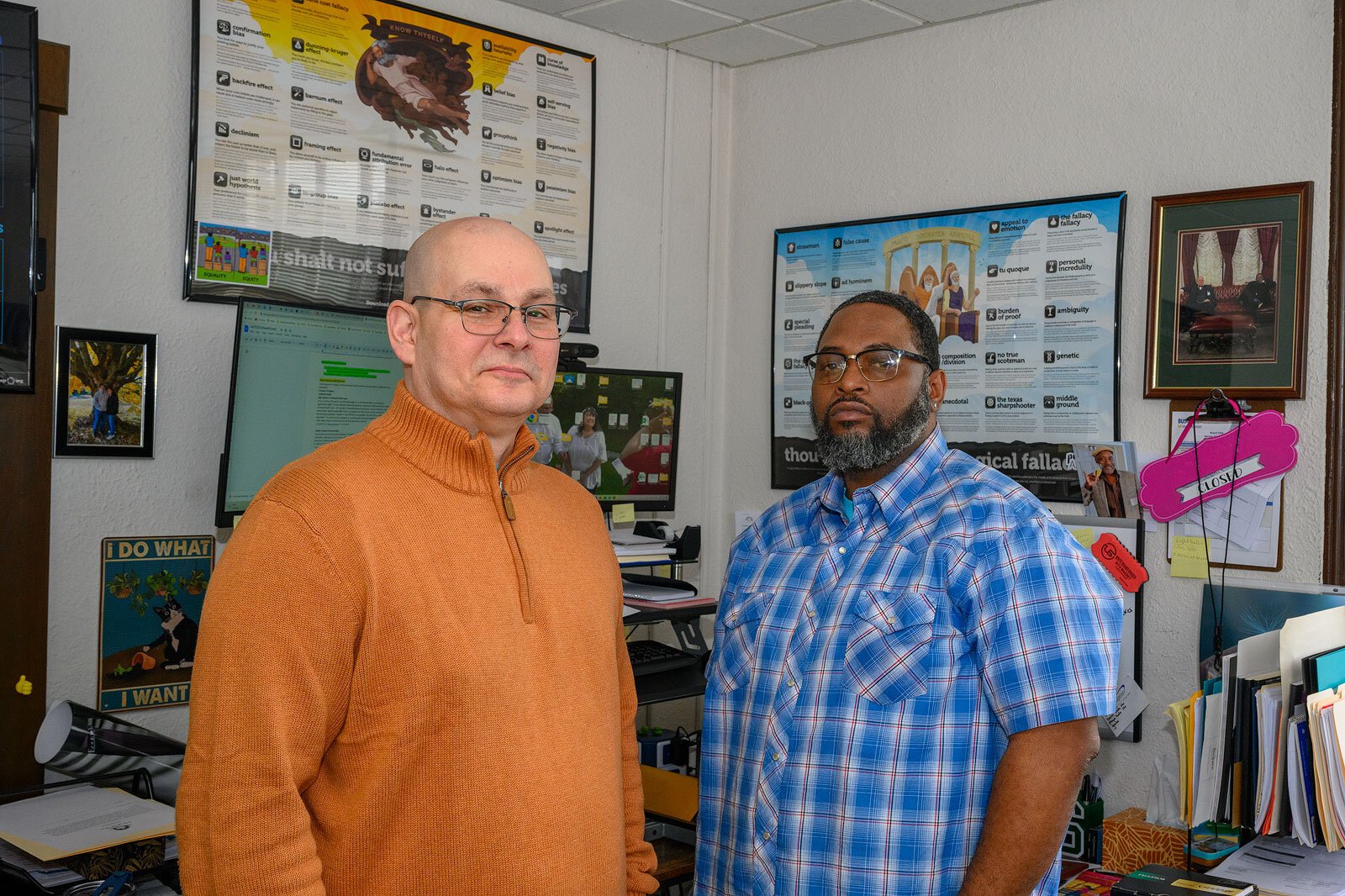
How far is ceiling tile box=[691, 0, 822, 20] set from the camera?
3076 millimetres

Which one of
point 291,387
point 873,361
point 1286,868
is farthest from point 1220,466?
point 291,387

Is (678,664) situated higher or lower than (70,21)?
lower

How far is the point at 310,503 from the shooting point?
1297 millimetres

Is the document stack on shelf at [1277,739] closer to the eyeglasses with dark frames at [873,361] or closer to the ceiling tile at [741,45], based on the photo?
the eyeglasses with dark frames at [873,361]

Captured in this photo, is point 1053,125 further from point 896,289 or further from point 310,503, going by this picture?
point 310,503

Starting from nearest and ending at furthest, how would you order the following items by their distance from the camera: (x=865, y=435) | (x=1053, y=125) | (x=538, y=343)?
(x=538, y=343) → (x=865, y=435) → (x=1053, y=125)

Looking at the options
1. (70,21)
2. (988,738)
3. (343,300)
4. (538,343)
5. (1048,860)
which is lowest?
(1048,860)

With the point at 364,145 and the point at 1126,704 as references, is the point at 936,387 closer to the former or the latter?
the point at 1126,704

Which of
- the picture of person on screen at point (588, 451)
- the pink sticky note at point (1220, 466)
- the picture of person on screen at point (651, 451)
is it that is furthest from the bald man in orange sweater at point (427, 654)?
the pink sticky note at point (1220, 466)

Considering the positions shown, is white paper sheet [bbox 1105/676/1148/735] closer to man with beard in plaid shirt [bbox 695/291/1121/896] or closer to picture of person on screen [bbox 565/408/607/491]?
man with beard in plaid shirt [bbox 695/291/1121/896]

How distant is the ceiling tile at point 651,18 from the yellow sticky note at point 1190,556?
1808 mm

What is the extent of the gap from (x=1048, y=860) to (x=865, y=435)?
0.64 metres

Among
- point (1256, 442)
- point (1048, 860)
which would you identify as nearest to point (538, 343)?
point (1048, 860)

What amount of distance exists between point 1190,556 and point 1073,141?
1066mm
